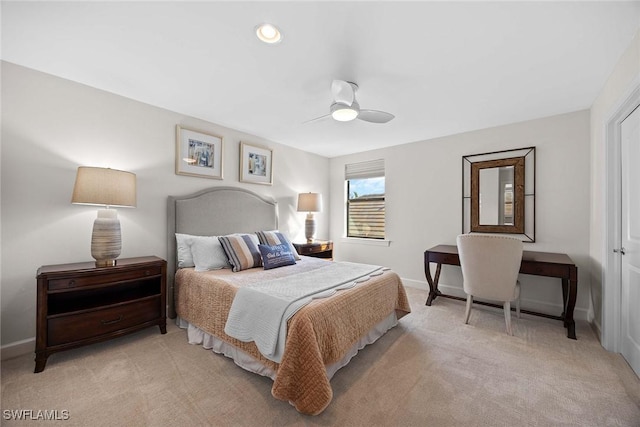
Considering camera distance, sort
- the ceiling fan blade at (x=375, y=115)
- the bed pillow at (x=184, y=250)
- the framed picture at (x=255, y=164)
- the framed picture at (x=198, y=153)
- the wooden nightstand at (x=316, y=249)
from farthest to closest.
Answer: the wooden nightstand at (x=316, y=249) → the framed picture at (x=255, y=164) → the framed picture at (x=198, y=153) → the bed pillow at (x=184, y=250) → the ceiling fan blade at (x=375, y=115)

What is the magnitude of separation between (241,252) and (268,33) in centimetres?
204

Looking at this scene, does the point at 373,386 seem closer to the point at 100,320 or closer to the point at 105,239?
the point at 100,320

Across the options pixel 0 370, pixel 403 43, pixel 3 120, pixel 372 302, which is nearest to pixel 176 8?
pixel 403 43

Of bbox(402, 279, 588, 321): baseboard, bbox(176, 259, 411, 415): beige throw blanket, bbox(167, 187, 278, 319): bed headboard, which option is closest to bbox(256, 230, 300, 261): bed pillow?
bbox(176, 259, 411, 415): beige throw blanket

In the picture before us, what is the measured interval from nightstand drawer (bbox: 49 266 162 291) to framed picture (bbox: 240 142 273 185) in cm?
172

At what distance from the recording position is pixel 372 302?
90.4 inches

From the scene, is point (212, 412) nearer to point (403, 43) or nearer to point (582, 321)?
point (403, 43)

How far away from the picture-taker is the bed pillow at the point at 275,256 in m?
2.86

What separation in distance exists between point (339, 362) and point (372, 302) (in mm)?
572

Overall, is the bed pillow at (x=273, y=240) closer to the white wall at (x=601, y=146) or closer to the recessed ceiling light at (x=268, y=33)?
the recessed ceiling light at (x=268, y=33)

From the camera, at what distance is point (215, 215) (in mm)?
3355

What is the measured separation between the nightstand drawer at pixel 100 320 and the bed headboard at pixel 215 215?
0.42 metres

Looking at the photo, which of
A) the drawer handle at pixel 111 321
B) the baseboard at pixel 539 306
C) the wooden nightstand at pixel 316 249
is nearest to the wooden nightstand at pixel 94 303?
the drawer handle at pixel 111 321

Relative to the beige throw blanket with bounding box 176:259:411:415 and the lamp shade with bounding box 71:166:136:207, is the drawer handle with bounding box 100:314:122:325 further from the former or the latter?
the lamp shade with bounding box 71:166:136:207
